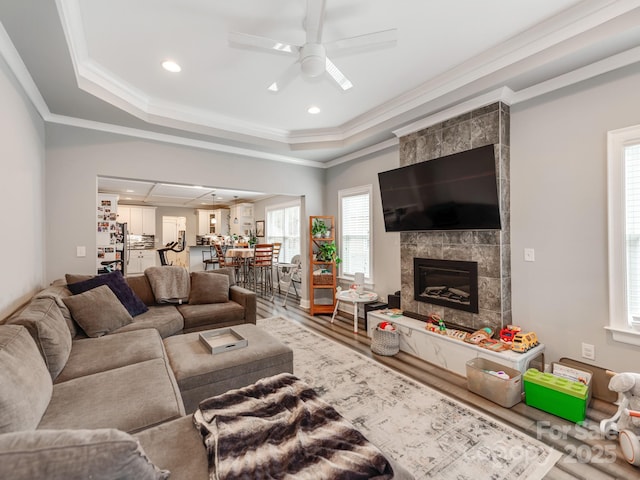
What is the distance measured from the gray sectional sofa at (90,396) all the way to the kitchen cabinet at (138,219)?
298 inches

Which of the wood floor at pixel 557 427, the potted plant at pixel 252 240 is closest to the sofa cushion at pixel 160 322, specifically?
the wood floor at pixel 557 427

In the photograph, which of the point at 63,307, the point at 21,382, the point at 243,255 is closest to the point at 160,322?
the point at 63,307

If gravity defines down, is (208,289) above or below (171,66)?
below

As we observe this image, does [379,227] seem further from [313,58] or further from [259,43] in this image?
[259,43]

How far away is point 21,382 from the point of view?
1302 millimetres

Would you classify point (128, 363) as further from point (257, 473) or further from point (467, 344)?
point (467, 344)

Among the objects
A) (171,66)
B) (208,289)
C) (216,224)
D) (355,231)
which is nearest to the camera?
(171,66)

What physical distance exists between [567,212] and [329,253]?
129 inches

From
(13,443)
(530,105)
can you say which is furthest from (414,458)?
(530,105)

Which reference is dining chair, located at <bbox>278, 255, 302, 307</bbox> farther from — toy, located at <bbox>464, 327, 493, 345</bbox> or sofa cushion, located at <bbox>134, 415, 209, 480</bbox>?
sofa cushion, located at <bbox>134, 415, 209, 480</bbox>

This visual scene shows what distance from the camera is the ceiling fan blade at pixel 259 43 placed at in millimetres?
1949

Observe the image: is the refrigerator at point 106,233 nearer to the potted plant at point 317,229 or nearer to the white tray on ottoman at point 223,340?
the white tray on ottoman at point 223,340

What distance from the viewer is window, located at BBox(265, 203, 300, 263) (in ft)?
25.0

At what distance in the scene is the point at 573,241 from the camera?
8.52 feet
